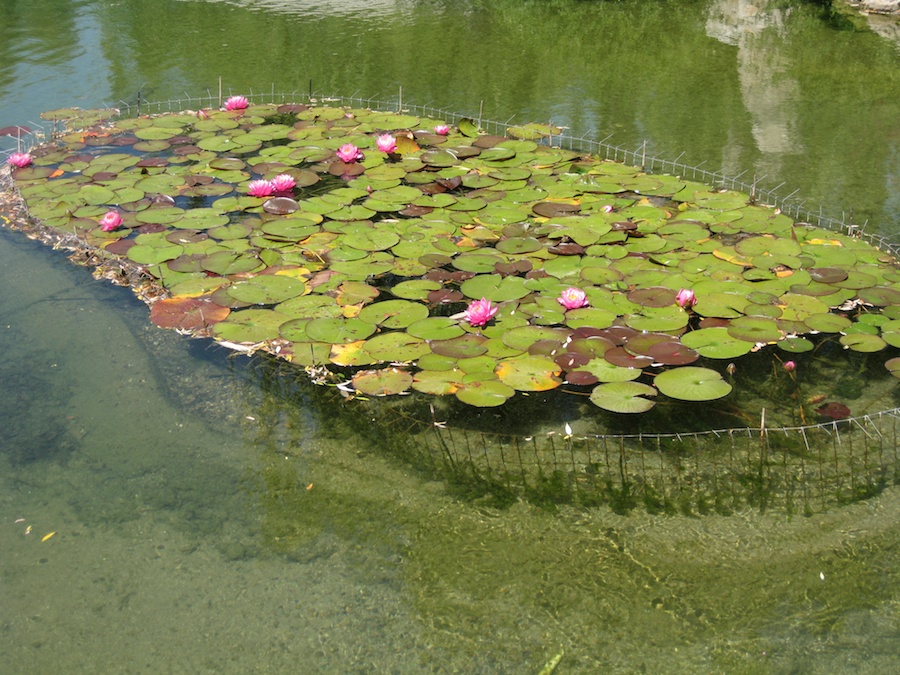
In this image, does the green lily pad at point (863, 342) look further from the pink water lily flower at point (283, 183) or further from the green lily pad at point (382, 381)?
the pink water lily flower at point (283, 183)

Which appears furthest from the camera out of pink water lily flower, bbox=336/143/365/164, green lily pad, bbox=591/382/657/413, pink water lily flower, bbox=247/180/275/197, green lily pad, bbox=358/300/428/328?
pink water lily flower, bbox=336/143/365/164

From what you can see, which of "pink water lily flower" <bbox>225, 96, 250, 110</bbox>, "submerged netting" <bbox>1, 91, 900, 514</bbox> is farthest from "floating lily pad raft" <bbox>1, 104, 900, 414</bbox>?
"pink water lily flower" <bbox>225, 96, 250, 110</bbox>

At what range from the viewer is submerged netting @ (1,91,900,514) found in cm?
245

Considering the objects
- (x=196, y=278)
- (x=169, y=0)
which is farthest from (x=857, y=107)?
(x=169, y=0)

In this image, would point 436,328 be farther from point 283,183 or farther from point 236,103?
point 236,103

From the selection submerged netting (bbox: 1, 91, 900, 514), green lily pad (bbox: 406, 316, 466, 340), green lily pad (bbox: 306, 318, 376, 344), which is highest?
green lily pad (bbox: 406, 316, 466, 340)

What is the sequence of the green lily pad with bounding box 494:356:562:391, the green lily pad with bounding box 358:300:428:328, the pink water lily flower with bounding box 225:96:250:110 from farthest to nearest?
the pink water lily flower with bounding box 225:96:250:110 → the green lily pad with bounding box 358:300:428:328 → the green lily pad with bounding box 494:356:562:391

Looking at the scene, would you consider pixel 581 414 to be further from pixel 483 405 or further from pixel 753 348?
pixel 753 348

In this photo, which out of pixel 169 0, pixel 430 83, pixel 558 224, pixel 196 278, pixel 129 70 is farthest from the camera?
pixel 169 0

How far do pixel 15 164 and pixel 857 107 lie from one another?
4.99 meters

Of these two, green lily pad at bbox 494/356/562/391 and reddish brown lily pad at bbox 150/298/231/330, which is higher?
green lily pad at bbox 494/356/562/391

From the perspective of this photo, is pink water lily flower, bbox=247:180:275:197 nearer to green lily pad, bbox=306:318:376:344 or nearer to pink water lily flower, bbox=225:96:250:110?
green lily pad, bbox=306:318:376:344

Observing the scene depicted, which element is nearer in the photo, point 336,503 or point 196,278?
point 336,503

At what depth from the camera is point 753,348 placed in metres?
2.98
